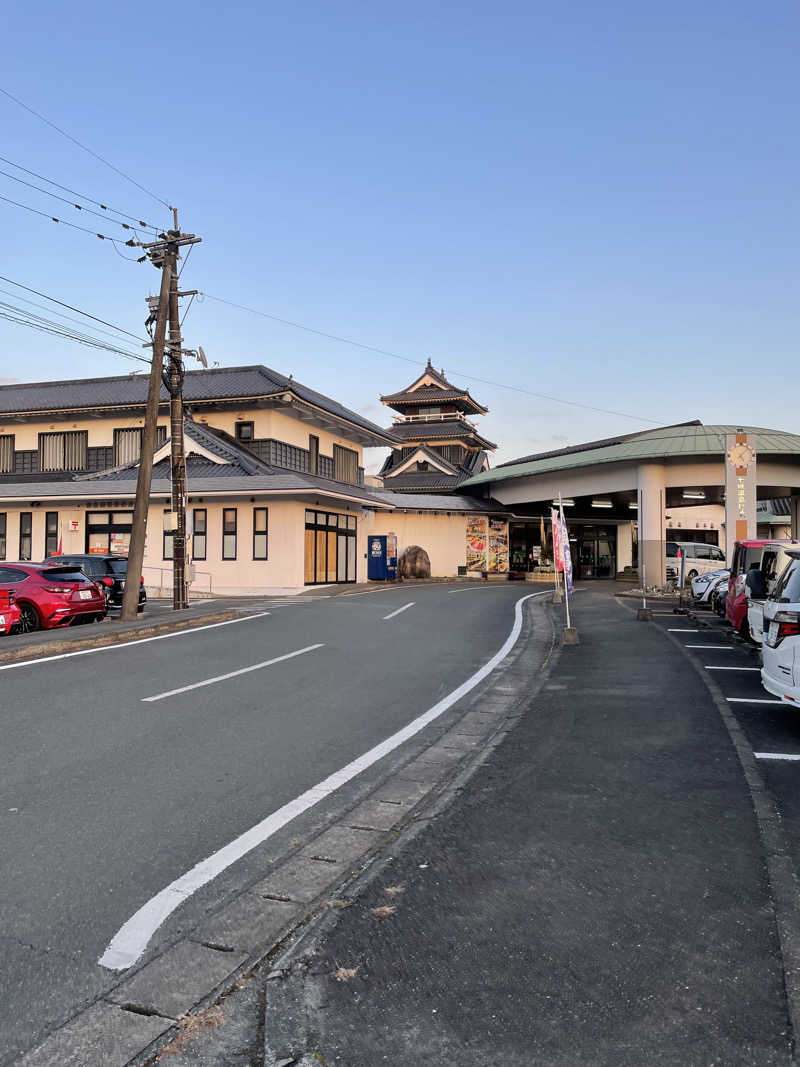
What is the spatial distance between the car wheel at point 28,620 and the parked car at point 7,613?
21cm

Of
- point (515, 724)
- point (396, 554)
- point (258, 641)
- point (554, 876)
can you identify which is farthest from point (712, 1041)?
point (396, 554)

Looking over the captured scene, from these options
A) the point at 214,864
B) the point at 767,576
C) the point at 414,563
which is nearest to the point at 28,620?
the point at 214,864

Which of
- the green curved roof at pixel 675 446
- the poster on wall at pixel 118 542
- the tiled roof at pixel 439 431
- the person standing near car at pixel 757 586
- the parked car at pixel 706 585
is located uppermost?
the tiled roof at pixel 439 431

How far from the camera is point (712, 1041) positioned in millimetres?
2535

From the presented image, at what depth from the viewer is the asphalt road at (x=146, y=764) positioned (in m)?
3.26

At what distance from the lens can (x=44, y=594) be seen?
592 inches

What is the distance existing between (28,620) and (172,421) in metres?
6.77

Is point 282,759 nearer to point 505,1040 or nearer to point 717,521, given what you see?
point 505,1040

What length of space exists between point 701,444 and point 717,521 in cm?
2861

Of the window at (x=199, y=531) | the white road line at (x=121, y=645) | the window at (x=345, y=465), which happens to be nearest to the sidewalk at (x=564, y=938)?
the white road line at (x=121, y=645)

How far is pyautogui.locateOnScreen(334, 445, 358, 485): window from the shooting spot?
37.7m

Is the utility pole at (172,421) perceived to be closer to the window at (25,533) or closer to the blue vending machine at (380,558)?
the window at (25,533)

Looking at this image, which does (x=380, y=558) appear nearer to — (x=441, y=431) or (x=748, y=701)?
(x=441, y=431)

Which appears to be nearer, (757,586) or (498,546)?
(757,586)
